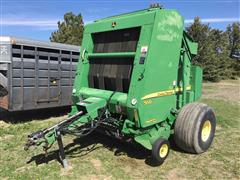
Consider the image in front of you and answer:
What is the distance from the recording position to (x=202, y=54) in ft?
83.9

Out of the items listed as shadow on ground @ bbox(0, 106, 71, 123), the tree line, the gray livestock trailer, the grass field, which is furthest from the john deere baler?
the tree line

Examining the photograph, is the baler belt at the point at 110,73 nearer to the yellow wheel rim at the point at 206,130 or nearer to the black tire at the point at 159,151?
the black tire at the point at 159,151

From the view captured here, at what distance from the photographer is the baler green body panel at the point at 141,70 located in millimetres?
5068

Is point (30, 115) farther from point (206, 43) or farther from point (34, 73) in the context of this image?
point (206, 43)

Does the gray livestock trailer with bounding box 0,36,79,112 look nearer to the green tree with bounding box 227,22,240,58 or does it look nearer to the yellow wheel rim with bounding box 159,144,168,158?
the yellow wheel rim with bounding box 159,144,168,158

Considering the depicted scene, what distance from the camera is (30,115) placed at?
9281 mm

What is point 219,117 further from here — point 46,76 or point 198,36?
point 198,36

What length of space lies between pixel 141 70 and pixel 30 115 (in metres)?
5.39

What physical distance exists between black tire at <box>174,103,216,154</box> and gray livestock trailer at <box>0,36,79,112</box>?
428 centimetres

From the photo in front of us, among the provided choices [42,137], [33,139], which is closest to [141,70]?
[42,137]

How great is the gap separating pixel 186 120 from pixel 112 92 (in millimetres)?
1466

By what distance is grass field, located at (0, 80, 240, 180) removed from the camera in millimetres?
4844

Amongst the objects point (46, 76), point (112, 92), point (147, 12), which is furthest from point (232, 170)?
point (46, 76)

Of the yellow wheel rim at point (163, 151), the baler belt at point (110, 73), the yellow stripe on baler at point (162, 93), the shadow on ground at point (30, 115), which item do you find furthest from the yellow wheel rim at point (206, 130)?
the shadow on ground at point (30, 115)
